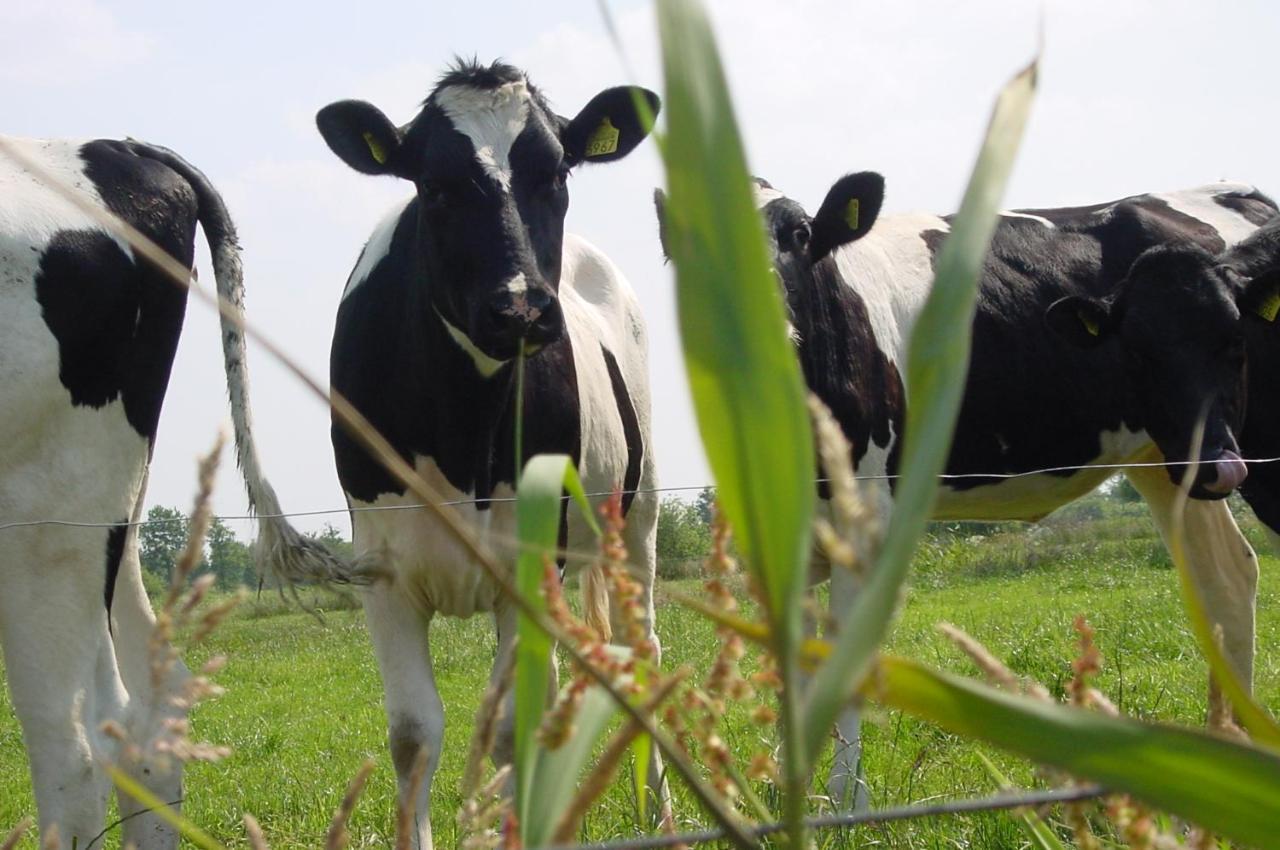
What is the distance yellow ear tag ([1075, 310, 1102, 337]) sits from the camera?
5.62 meters

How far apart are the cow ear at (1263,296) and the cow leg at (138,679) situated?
13.7 feet

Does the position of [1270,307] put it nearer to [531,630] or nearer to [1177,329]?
[1177,329]

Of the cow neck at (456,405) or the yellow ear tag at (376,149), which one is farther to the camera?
the yellow ear tag at (376,149)

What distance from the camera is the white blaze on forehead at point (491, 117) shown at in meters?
4.32

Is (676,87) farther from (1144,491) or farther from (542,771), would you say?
(1144,491)

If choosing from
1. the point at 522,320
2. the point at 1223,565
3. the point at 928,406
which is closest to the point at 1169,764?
the point at 928,406

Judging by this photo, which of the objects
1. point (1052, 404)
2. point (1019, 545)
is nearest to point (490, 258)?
point (1052, 404)

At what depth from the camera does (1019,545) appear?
19062mm

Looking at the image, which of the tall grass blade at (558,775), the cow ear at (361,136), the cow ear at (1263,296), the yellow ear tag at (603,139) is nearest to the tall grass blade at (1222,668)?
the tall grass blade at (558,775)

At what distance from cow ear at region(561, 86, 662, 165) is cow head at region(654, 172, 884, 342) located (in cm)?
50

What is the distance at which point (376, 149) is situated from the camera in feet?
15.0

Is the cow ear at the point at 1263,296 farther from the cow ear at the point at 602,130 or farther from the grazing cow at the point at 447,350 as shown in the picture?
the grazing cow at the point at 447,350

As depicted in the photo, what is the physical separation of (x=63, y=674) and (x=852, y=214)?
3.45 meters

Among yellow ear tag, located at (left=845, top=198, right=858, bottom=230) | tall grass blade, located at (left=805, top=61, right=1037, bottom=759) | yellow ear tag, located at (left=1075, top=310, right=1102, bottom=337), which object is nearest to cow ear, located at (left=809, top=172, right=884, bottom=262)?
yellow ear tag, located at (left=845, top=198, right=858, bottom=230)
